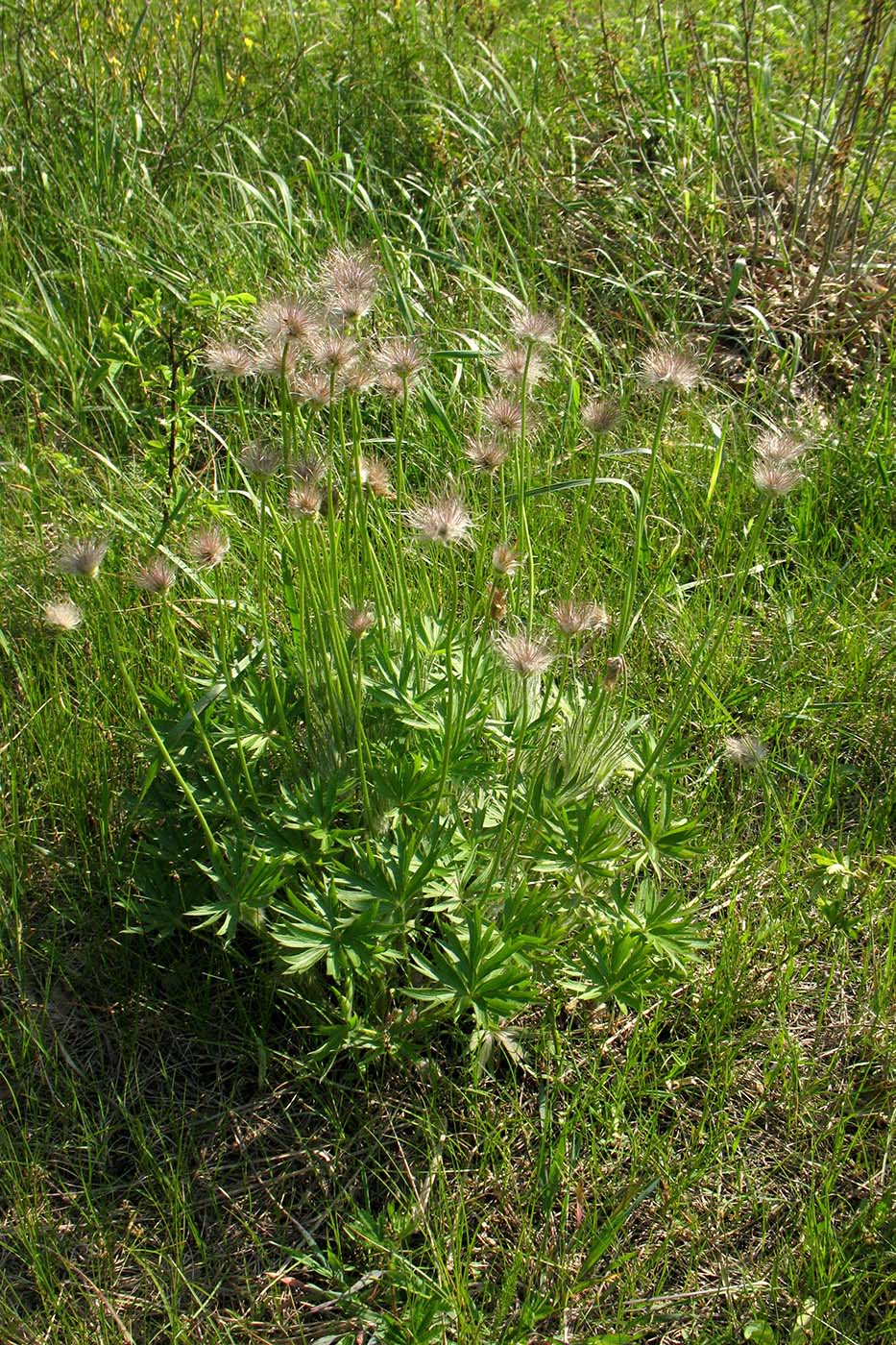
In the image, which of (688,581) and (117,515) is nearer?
(117,515)

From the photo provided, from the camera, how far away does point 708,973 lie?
2408 mm

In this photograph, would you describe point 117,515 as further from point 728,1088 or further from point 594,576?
point 728,1088

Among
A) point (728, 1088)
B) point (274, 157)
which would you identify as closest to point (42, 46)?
point (274, 157)

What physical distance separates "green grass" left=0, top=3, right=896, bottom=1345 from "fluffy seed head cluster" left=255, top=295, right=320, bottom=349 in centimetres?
58

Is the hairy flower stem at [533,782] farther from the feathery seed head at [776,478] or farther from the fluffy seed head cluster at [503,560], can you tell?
the feathery seed head at [776,478]

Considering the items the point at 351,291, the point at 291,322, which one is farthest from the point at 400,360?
the point at 291,322

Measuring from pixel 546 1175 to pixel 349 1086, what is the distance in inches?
16.0

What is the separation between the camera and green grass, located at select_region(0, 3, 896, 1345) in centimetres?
199

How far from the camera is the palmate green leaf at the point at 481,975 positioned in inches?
76.2

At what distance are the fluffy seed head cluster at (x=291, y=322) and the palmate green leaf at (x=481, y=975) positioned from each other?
968mm

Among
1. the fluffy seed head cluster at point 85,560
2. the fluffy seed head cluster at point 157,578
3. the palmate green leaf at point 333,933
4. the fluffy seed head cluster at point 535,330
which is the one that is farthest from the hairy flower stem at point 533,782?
the fluffy seed head cluster at point 85,560

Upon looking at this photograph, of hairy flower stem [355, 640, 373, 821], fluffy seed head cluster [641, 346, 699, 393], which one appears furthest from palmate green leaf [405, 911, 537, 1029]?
fluffy seed head cluster [641, 346, 699, 393]

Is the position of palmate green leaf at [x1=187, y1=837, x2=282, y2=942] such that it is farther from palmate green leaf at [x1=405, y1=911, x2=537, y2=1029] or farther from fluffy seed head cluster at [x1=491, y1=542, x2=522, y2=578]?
fluffy seed head cluster at [x1=491, y1=542, x2=522, y2=578]

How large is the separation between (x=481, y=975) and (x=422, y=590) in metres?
0.86
